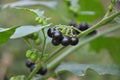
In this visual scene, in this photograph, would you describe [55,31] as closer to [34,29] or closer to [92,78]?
[34,29]

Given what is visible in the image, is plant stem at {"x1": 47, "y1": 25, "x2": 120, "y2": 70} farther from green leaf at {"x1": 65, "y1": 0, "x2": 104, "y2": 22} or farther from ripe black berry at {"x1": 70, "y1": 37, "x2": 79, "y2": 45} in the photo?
ripe black berry at {"x1": 70, "y1": 37, "x2": 79, "y2": 45}

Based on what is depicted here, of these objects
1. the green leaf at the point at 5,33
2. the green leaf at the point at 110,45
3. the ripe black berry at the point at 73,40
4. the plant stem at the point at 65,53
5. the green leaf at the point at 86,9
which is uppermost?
the green leaf at the point at 5,33

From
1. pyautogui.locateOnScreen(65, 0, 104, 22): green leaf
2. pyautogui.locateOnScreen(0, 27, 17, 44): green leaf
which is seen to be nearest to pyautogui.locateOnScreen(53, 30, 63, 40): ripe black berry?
pyautogui.locateOnScreen(0, 27, 17, 44): green leaf

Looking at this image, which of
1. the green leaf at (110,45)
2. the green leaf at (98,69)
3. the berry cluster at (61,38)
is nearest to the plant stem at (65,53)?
the green leaf at (110,45)

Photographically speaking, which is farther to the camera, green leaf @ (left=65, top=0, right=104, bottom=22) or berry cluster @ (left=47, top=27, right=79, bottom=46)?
green leaf @ (left=65, top=0, right=104, bottom=22)

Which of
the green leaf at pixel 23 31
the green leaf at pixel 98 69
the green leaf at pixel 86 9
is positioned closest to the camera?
the green leaf at pixel 23 31

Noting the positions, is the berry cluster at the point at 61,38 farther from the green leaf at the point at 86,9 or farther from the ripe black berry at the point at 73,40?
the green leaf at the point at 86,9

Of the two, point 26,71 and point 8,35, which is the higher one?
point 8,35

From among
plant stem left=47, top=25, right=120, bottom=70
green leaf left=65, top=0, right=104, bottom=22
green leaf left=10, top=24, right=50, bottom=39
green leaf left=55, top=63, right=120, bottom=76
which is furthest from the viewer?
green leaf left=65, top=0, right=104, bottom=22

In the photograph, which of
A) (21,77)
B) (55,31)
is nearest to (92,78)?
(21,77)
